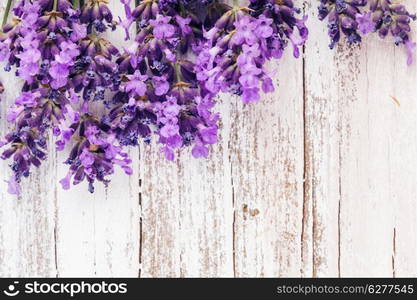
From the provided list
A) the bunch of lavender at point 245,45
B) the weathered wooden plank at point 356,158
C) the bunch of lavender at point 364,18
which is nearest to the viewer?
the bunch of lavender at point 245,45

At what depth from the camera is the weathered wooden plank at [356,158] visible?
1.62 meters

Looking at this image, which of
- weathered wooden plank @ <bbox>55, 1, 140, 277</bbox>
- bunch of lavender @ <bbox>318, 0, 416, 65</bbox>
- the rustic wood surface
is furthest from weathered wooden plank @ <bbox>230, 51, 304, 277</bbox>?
weathered wooden plank @ <bbox>55, 1, 140, 277</bbox>

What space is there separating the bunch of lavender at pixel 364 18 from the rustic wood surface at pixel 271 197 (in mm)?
89

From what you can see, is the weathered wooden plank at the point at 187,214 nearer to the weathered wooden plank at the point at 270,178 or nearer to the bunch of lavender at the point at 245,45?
the weathered wooden plank at the point at 270,178

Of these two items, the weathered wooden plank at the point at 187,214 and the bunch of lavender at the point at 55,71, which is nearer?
the bunch of lavender at the point at 55,71

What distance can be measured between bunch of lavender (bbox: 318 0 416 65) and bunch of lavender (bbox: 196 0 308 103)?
3.8 inches

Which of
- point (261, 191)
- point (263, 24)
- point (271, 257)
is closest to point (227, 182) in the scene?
point (261, 191)

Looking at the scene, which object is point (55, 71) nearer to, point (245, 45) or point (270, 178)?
point (245, 45)

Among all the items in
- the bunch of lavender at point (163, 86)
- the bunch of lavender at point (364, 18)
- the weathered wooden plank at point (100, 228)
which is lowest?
the weathered wooden plank at point (100, 228)

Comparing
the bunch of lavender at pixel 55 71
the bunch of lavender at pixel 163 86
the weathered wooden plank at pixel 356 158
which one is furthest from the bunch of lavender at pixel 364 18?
the bunch of lavender at pixel 55 71

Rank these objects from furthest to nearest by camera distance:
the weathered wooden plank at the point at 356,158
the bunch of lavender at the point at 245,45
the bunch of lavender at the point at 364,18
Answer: the weathered wooden plank at the point at 356,158
the bunch of lavender at the point at 364,18
the bunch of lavender at the point at 245,45

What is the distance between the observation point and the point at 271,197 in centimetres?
165

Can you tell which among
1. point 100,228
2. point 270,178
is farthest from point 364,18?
point 100,228

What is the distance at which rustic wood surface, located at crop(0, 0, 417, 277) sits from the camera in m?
1.62
